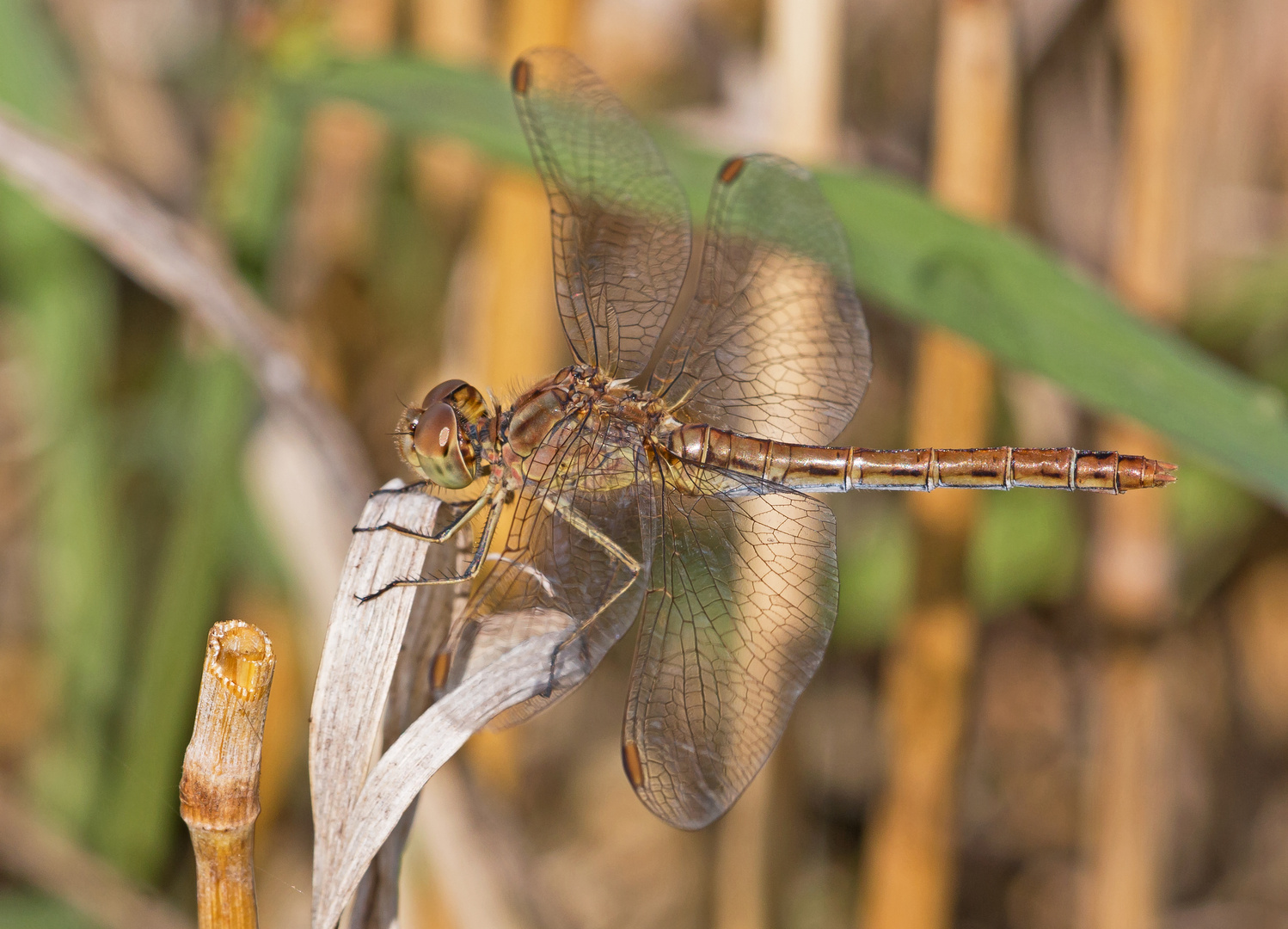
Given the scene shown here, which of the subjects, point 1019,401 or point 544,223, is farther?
point 1019,401

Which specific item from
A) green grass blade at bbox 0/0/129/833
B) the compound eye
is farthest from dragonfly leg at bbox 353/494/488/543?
green grass blade at bbox 0/0/129/833

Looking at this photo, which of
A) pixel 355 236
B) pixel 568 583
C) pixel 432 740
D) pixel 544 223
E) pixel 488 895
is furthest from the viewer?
pixel 355 236

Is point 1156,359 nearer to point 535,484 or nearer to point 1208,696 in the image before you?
point 535,484

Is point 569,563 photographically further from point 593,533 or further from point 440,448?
point 440,448

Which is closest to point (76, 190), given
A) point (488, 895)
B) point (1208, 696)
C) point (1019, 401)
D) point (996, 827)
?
point (488, 895)

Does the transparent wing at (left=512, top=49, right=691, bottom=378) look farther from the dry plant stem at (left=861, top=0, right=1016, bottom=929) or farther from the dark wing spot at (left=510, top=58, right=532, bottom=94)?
the dry plant stem at (left=861, top=0, right=1016, bottom=929)

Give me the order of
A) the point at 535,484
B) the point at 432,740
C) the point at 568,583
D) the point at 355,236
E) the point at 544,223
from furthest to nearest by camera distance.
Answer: the point at 355,236
the point at 544,223
the point at 535,484
the point at 568,583
the point at 432,740

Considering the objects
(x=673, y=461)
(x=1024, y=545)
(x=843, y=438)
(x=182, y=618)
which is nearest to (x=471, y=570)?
(x=673, y=461)
